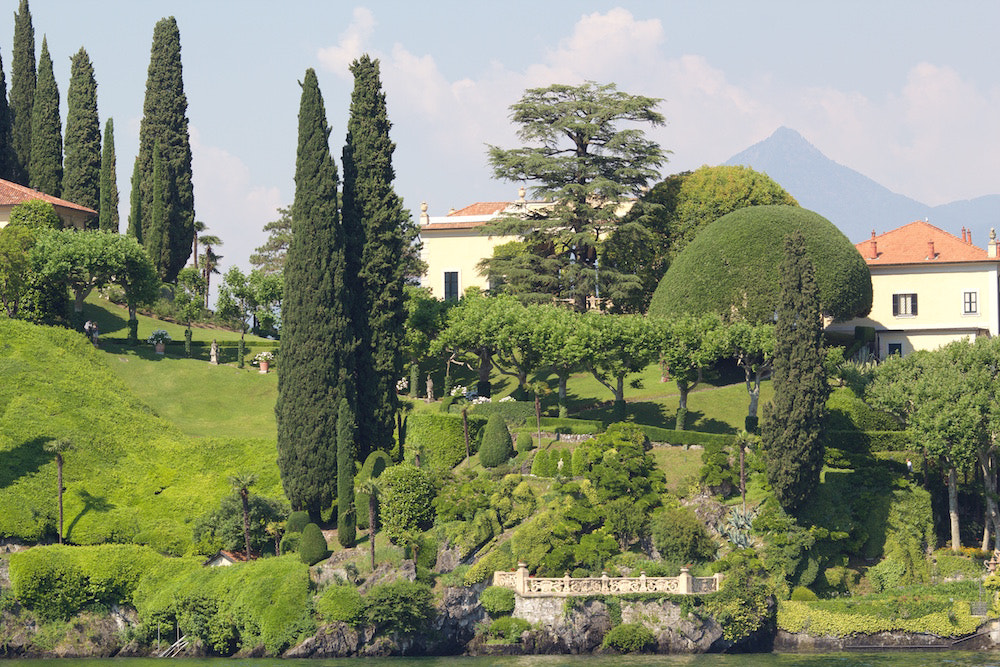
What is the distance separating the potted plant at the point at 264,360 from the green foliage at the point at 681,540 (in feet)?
108

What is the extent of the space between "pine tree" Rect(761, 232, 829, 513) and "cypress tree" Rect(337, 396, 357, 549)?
18.8m

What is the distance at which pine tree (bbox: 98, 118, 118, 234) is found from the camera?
329 ft

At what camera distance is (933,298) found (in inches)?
3529

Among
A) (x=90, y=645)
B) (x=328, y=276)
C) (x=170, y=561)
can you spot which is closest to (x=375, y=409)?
(x=328, y=276)

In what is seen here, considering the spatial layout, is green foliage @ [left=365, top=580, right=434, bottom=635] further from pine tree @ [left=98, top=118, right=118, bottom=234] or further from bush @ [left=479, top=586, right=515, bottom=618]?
pine tree @ [left=98, top=118, right=118, bottom=234]

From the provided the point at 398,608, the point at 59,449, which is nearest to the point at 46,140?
the point at 59,449

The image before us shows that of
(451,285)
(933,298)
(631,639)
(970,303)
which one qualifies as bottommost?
(631,639)

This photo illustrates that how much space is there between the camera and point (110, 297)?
98312mm

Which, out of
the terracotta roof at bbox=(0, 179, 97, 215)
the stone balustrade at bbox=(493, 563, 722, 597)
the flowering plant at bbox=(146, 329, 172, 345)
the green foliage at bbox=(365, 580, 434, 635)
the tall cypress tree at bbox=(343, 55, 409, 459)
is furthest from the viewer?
the terracotta roof at bbox=(0, 179, 97, 215)

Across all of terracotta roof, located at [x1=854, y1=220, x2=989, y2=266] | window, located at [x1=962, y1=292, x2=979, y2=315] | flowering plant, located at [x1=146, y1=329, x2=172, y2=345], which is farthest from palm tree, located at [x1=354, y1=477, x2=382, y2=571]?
window, located at [x1=962, y1=292, x2=979, y2=315]

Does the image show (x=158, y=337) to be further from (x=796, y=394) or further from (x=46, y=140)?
(x=796, y=394)

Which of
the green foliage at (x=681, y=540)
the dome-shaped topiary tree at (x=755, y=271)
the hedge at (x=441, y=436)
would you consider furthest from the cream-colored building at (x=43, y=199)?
the green foliage at (x=681, y=540)

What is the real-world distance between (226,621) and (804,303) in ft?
95.2

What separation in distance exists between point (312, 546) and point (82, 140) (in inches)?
2121
